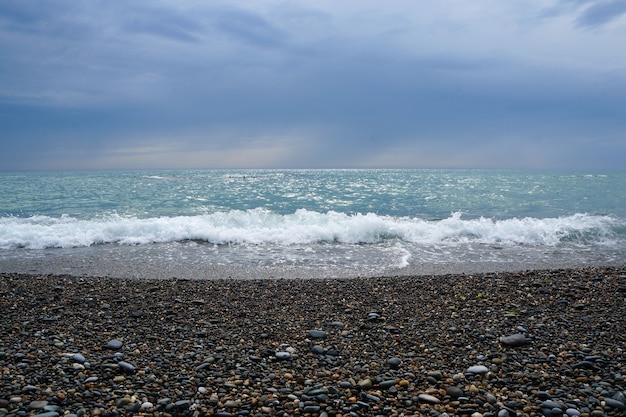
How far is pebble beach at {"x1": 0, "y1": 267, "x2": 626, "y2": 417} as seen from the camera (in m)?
3.23

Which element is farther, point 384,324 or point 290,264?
point 290,264

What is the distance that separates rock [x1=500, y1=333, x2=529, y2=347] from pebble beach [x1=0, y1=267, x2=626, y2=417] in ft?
0.05

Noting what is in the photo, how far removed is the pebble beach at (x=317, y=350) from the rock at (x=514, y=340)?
0.02 metres

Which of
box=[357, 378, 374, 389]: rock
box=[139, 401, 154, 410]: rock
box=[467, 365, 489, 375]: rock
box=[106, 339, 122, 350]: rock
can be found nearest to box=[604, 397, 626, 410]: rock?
box=[467, 365, 489, 375]: rock

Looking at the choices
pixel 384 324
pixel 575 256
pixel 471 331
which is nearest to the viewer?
pixel 471 331

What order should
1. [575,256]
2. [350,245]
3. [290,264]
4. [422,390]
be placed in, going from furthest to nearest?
[350,245], [575,256], [290,264], [422,390]

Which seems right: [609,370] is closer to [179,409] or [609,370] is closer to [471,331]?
[471,331]

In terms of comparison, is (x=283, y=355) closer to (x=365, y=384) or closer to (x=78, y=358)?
(x=365, y=384)

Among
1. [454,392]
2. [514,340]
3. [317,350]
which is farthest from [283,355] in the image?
[514,340]

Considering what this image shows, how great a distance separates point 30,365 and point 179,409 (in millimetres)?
1727

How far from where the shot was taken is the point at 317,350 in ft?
14.0

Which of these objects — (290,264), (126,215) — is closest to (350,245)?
(290,264)

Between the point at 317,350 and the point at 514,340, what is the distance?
2.14 m

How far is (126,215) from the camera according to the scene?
19047mm
